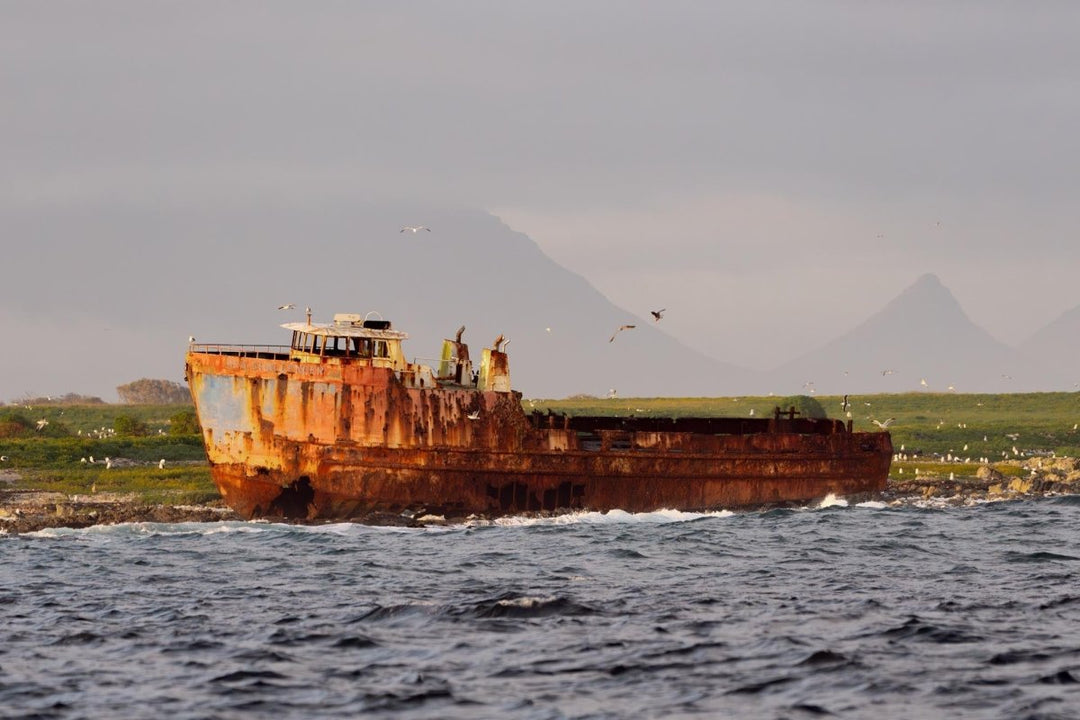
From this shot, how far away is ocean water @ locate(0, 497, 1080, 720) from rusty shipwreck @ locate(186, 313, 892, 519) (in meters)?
2.11

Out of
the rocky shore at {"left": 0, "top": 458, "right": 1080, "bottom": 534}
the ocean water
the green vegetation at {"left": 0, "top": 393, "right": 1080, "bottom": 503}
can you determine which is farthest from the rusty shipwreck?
the green vegetation at {"left": 0, "top": 393, "right": 1080, "bottom": 503}

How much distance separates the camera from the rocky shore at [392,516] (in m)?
44.7

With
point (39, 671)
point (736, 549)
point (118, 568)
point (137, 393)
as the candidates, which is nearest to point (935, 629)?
point (736, 549)

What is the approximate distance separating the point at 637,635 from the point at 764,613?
3627 mm

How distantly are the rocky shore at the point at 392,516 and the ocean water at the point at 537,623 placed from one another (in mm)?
1748

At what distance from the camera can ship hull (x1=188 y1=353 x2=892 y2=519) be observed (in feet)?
149

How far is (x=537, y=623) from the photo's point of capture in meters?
28.2

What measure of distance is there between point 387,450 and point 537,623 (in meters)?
18.1

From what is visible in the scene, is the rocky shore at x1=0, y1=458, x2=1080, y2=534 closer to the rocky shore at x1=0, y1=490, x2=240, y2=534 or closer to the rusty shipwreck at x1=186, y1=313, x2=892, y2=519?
the rocky shore at x1=0, y1=490, x2=240, y2=534

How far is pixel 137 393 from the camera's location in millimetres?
129750

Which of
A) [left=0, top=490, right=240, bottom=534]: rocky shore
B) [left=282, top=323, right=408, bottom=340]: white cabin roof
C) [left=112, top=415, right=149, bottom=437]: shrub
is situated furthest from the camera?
[left=112, top=415, right=149, bottom=437]: shrub

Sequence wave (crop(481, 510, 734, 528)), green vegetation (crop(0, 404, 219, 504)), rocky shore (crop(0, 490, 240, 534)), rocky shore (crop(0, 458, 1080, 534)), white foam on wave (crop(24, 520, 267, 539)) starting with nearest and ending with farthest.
Answer: white foam on wave (crop(24, 520, 267, 539)), rocky shore (crop(0, 490, 240, 534)), rocky shore (crop(0, 458, 1080, 534)), wave (crop(481, 510, 734, 528)), green vegetation (crop(0, 404, 219, 504))

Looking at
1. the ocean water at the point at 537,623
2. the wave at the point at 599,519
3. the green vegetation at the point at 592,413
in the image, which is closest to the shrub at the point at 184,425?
the green vegetation at the point at 592,413

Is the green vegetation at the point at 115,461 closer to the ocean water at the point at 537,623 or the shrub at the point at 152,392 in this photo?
the ocean water at the point at 537,623
